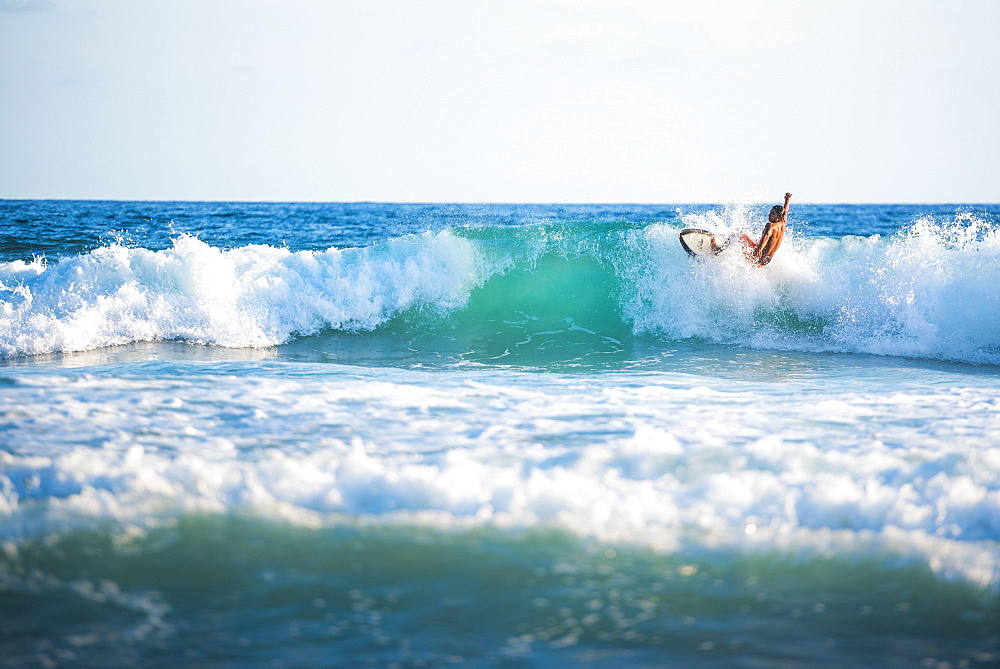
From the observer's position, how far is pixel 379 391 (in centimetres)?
611

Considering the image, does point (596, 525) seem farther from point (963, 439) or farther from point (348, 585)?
point (963, 439)

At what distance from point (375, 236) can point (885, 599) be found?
2284 centimetres

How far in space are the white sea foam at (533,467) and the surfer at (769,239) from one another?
4.63m

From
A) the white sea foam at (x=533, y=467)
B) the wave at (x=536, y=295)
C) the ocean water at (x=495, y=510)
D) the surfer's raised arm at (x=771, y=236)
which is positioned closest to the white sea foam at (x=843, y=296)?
the wave at (x=536, y=295)

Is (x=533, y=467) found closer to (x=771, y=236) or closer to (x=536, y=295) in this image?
(x=771, y=236)

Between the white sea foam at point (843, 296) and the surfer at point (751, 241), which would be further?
the surfer at point (751, 241)

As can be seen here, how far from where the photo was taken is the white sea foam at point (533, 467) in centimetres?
354

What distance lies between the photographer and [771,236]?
10.3 m

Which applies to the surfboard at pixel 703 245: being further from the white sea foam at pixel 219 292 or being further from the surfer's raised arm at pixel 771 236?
the white sea foam at pixel 219 292

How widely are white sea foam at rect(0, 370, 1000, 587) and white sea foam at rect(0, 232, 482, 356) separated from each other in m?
4.11

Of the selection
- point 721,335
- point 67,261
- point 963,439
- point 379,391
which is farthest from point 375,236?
point 963,439

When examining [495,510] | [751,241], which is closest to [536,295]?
[751,241]

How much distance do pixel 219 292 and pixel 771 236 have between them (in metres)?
8.04

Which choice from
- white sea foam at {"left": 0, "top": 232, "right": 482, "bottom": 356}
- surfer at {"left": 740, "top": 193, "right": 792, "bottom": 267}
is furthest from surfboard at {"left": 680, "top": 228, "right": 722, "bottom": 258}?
white sea foam at {"left": 0, "top": 232, "right": 482, "bottom": 356}
